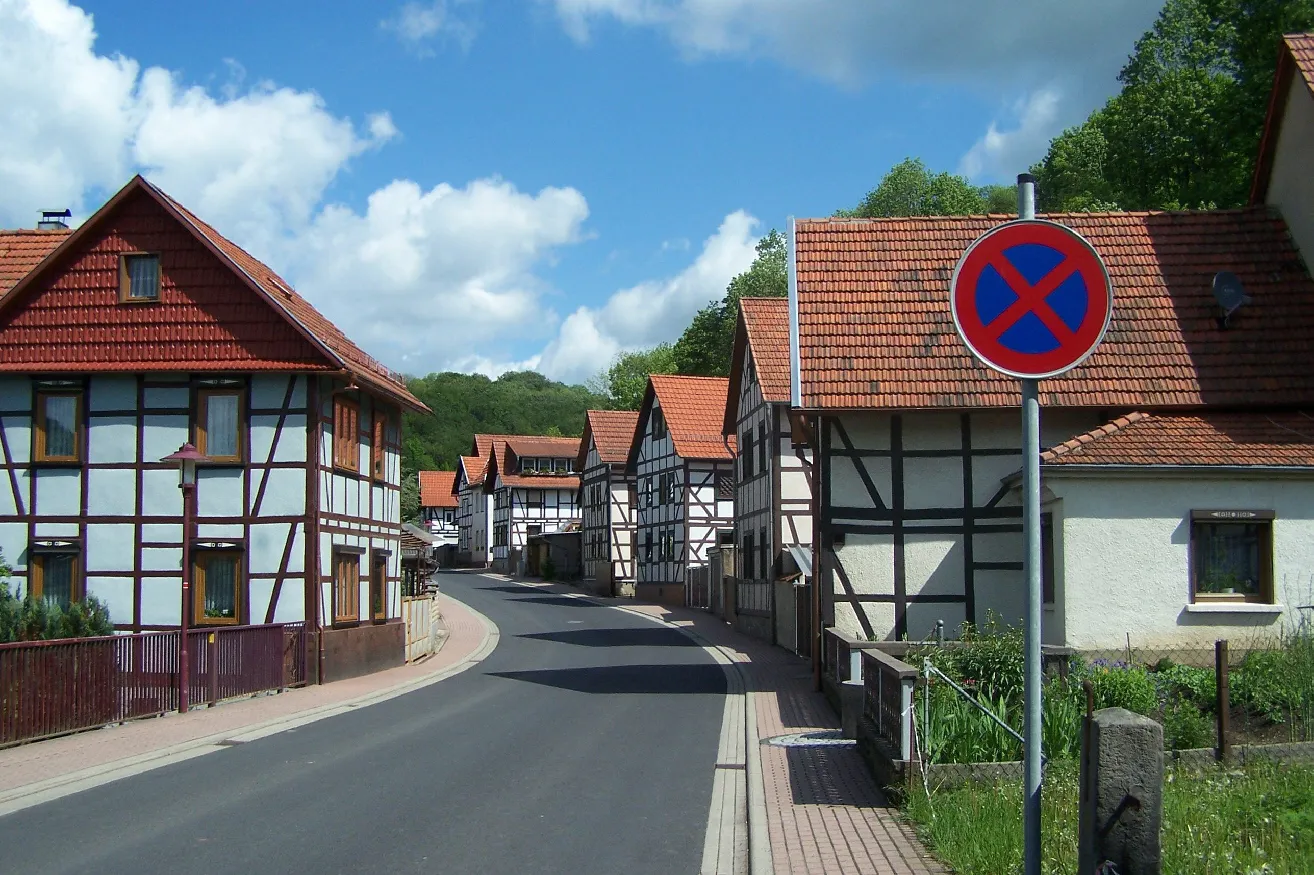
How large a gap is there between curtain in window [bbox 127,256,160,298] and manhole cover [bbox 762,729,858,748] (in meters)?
15.0

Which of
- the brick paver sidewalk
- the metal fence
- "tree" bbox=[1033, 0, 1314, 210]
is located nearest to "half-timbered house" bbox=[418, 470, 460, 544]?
"tree" bbox=[1033, 0, 1314, 210]

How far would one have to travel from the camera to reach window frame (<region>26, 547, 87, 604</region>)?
22.9 m

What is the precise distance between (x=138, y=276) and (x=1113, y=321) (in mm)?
16855

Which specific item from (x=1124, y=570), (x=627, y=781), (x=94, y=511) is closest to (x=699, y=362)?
(x=94, y=511)

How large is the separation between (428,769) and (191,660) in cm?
747

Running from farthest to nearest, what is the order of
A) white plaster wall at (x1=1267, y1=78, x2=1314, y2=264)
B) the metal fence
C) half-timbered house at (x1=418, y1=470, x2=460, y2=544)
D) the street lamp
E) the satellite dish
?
half-timbered house at (x1=418, y1=470, x2=460, y2=544) < white plaster wall at (x1=1267, y1=78, x2=1314, y2=264) < the satellite dish < the street lamp < the metal fence

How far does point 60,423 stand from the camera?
2328 centimetres

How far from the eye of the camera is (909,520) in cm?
1895

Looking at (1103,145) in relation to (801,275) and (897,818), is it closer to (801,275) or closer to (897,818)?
(801,275)

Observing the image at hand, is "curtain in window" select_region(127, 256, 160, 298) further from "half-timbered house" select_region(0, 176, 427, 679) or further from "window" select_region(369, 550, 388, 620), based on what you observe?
"window" select_region(369, 550, 388, 620)

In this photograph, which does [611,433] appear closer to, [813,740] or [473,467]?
[473,467]

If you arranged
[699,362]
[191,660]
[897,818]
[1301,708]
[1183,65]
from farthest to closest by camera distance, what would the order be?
1. [699,362]
2. [1183,65]
3. [191,660]
4. [1301,708]
5. [897,818]

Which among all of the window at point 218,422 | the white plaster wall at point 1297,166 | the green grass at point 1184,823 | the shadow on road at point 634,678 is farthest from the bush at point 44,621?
the white plaster wall at point 1297,166

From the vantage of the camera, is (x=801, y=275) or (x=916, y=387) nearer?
(x=916, y=387)
